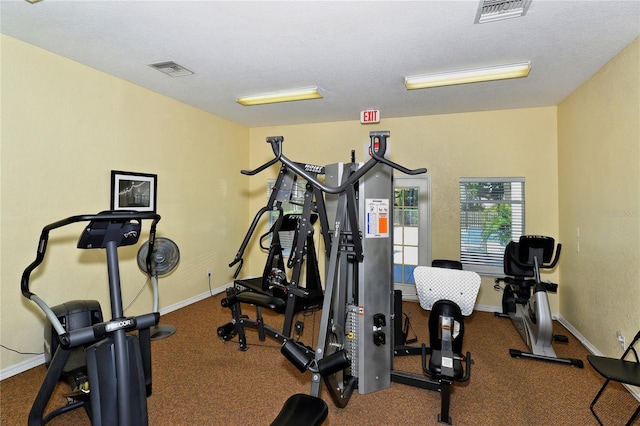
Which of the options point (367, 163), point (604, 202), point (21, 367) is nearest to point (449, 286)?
point (367, 163)

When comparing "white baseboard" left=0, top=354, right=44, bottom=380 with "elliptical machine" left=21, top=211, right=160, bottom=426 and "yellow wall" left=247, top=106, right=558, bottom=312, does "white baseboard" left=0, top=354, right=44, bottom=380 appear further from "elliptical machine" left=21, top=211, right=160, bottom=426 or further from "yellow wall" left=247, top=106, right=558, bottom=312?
"yellow wall" left=247, top=106, right=558, bottom=312

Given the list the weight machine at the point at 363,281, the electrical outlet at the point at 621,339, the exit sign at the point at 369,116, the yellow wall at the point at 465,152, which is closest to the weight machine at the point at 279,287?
the weight machine at the point at 363,281

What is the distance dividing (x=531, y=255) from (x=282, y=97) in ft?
11.1

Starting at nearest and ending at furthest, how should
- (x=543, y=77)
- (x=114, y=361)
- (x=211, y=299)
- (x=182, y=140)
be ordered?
(x=114, y=361) → (x=543, y=77) → (x=182, y=140) → (x=211, y=299)

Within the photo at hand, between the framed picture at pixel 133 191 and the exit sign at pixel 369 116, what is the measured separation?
2.96 m

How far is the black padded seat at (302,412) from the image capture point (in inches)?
62.4

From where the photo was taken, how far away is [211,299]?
16.7 ft

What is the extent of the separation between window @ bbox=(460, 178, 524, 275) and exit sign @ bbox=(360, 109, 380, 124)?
1.56 meters

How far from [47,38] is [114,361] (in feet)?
8.98

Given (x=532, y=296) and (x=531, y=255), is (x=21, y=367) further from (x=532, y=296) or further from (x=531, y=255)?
(x=531, y=255)

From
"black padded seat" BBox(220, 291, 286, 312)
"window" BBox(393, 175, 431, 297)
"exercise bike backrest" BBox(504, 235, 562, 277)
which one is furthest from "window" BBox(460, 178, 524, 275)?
"black padded seat" BBox(220, 291, 286, 312)

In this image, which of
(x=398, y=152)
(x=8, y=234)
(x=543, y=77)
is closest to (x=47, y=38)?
(x=8, y=234)

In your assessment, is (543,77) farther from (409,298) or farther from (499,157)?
(409,298)

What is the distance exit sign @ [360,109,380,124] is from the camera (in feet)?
16.0
